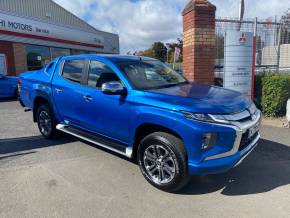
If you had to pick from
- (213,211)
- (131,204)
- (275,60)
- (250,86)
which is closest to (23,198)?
(131,204)

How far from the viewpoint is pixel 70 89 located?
5238 mm

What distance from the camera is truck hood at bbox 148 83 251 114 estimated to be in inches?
139

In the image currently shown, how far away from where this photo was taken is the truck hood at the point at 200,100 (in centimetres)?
354

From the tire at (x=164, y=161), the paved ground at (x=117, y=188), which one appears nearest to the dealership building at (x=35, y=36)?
the paved ground at (x=117, y=188)

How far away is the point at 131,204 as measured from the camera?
3547 mm

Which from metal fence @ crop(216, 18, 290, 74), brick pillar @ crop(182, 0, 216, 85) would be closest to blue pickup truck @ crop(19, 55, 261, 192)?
brick pillar @ crop(182, 0, 216, 85)

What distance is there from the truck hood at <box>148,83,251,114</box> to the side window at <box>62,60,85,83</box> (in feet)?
5.62

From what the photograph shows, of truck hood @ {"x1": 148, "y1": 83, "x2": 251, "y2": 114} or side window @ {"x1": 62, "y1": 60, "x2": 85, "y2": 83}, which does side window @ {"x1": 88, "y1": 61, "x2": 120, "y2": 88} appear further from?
truck hood @ {"x1": 148, "y1": 83, "x2": 251, "y2": 114}

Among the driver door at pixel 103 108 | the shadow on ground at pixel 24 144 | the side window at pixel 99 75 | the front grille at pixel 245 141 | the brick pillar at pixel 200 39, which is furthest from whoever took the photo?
the brick pillar at pixel 200 39

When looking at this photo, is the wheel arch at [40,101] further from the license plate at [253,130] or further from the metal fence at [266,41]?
the metal fence at [266,41]

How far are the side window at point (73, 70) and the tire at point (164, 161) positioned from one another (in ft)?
6.40

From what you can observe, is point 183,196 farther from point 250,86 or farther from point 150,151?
point 250,86

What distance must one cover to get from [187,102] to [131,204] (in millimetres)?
1405

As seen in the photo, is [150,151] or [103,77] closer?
[150,151]
